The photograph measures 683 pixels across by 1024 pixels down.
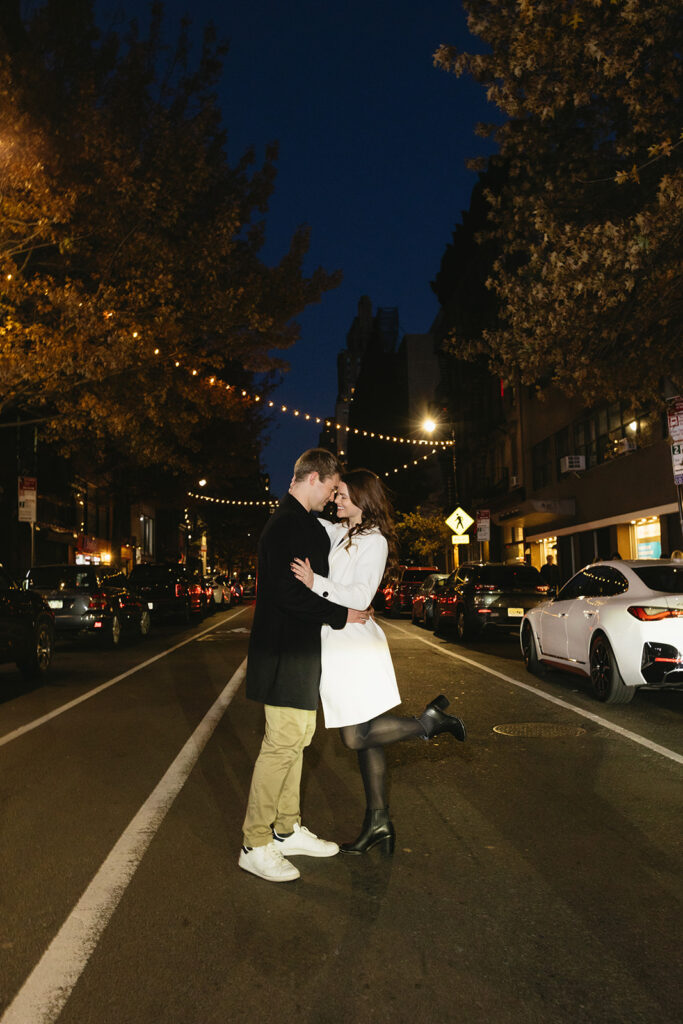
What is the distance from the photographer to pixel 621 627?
9820 millimetres

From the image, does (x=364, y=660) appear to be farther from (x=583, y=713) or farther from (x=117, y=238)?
(x=117, y=238)

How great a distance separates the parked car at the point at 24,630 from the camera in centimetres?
1259

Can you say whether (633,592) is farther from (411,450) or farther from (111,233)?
(411,450)

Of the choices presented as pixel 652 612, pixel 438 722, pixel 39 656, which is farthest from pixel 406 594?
pixel 438 722

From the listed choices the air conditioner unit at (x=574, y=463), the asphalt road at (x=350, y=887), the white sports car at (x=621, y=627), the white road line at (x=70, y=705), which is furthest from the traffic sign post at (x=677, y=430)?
the air conditioner unit at (x=574, y=463)

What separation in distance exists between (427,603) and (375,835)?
66.6 feet

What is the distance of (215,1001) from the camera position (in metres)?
3.29

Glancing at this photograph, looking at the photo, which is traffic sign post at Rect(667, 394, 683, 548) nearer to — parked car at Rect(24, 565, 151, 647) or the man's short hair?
the man's short hair

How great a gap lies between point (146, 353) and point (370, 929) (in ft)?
50.4

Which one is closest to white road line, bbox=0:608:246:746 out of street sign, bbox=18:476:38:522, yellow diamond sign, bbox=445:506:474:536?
street sign, bbox=18:476:38:522

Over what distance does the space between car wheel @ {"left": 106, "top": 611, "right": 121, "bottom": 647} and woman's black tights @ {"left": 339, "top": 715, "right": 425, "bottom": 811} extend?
50.2ft

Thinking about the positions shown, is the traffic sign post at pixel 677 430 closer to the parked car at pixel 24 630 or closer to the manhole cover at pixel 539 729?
the manhole cover at pixel 539 729

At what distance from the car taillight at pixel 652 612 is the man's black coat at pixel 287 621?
5.83 meters

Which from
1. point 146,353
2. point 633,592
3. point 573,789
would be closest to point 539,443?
point 146,353
